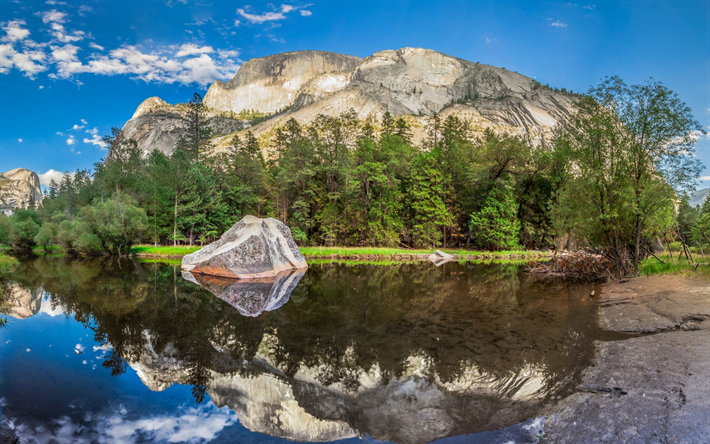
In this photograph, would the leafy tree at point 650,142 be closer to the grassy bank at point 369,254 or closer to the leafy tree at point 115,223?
the grassy bank at point 369,254

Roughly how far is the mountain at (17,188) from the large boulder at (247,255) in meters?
129

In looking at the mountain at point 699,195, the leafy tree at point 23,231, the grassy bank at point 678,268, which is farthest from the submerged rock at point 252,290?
the leafy tree at point 23,231

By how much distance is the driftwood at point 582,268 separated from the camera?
54.3ft

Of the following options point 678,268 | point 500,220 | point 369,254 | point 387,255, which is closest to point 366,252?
point 369,254

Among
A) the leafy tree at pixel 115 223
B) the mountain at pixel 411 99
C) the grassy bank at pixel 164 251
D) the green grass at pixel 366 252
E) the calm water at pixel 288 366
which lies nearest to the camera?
the calm water at pixel 288 366

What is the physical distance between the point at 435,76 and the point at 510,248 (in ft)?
498

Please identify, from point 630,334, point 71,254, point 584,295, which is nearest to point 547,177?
point 584,295

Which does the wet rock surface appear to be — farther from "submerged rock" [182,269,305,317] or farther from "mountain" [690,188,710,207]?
"submerged rock" [182,269,305,317]

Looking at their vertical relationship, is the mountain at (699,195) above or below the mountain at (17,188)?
below

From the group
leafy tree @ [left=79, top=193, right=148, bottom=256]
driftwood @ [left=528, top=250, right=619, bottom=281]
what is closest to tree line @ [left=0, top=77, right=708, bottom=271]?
leafy tree @ [left=79, top=193, right=148, bottom=256]

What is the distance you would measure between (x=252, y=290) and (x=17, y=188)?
7813 inches

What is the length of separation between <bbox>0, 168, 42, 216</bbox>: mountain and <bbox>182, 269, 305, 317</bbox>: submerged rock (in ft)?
435

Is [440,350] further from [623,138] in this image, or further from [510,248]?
[510,248]

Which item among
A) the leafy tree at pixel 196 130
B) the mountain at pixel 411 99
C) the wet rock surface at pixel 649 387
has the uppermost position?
the mountain at pixel 411 99
